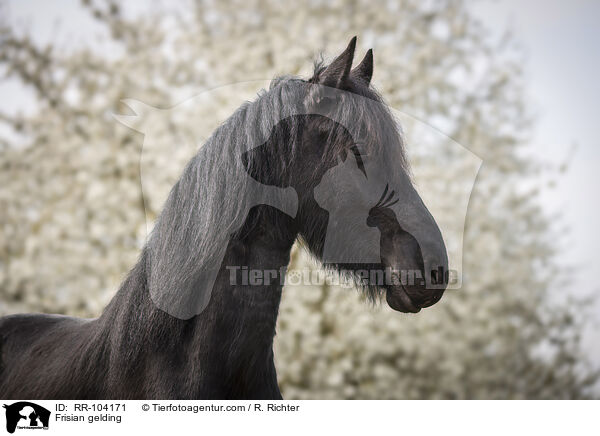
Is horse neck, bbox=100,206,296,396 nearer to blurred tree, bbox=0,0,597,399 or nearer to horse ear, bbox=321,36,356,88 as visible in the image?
horse ear, bbox=321,36,356,88

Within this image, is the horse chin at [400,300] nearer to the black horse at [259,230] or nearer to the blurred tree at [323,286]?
the black horse at [259,230]

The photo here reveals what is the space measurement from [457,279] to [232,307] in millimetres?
824

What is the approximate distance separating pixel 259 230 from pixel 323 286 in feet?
10.3

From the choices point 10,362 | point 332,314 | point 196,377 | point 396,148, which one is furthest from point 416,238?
point 332,314

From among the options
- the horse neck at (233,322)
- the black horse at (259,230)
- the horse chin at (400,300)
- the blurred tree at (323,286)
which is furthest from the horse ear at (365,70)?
the blurred tree at (323,286)

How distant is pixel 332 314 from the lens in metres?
A: 4.27

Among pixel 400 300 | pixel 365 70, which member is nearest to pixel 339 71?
pixel 365 70

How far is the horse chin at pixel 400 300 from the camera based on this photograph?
110 cm

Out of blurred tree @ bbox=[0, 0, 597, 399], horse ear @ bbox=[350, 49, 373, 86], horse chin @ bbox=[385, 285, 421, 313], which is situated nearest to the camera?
horse chin @ bbox=[385, 285, 421, 313]

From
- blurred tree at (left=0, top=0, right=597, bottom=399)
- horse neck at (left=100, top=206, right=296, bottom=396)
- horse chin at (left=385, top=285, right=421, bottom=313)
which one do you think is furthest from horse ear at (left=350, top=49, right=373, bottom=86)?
blurred tree at (left=0, top=0, right=597, bottom=399)

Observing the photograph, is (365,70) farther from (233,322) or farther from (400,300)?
(233,322)

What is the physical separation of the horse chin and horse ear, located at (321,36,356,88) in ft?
1.56

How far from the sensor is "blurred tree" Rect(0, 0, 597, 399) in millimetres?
4199

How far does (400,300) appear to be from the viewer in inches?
43.9
